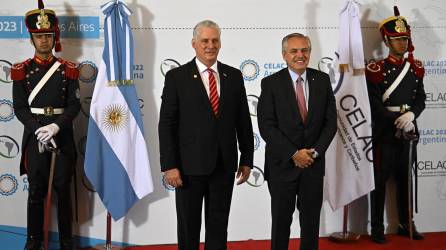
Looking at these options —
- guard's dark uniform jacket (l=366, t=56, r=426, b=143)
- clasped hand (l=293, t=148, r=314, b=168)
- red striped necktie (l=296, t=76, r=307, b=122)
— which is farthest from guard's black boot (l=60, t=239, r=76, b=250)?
guard's dark uniform jacket (l=366, t=56, r=426, b=143)

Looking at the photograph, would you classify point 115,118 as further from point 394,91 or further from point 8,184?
point 394,91

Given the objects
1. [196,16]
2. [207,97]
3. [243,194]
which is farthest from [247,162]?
[196,16]

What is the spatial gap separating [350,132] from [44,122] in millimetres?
2389

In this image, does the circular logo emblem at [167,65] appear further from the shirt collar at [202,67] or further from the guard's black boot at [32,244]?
the guard's black boot at [32,244]

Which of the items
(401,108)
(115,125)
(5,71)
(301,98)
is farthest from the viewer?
(401,108)

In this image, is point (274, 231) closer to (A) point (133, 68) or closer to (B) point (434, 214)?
(A) point (133, 68)

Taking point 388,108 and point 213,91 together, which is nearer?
point 213,91

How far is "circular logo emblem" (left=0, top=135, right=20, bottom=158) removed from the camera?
13.8 feet

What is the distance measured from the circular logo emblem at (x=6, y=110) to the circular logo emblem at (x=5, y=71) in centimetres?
16

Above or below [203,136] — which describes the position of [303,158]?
below

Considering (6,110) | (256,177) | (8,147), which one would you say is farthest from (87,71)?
(256,177)

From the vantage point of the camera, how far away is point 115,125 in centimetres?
405

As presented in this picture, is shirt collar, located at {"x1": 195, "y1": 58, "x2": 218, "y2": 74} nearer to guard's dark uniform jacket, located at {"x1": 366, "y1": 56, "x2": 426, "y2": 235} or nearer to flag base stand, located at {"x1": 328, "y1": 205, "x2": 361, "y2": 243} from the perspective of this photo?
guard's dark uniform jacket, located at {"x1": 366, "y1": 56, "x2": 426, "y2": 235}

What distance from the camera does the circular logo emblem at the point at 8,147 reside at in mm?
4203
